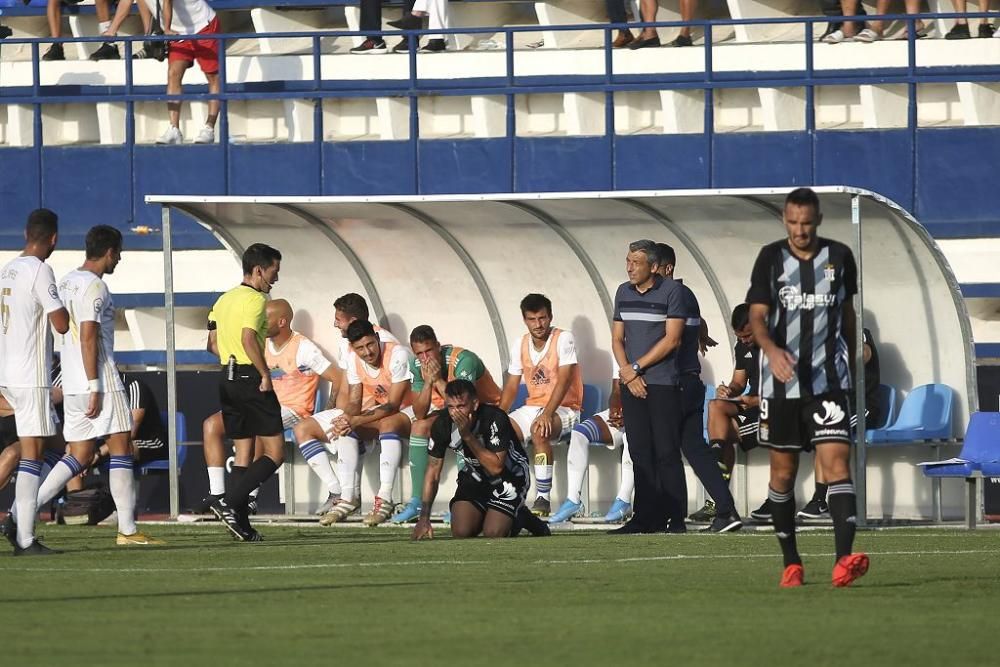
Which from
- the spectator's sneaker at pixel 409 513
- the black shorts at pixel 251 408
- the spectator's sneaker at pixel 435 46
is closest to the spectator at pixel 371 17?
the spectator's sneaker at pixel 435 46

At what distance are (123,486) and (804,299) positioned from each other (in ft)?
15.1

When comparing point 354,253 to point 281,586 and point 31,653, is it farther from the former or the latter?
point 31,653

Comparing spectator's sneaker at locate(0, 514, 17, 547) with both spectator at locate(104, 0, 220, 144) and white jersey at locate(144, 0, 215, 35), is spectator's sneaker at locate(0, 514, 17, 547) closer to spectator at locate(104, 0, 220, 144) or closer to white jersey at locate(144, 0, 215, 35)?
spectator at locate(104, 0, 220, 144)

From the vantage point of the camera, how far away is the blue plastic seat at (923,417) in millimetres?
14086

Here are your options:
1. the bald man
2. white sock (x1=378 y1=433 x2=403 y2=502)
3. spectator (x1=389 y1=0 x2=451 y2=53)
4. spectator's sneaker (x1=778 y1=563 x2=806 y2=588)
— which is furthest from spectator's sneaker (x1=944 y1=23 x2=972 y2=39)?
spectator's sneaker (x1=778 y1=563 x2=806 y2=588)

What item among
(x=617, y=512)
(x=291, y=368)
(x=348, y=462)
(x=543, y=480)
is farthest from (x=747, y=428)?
(x=291, y=368)

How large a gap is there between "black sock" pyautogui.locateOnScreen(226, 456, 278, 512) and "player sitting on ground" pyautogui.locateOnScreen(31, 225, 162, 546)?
31.0 inches

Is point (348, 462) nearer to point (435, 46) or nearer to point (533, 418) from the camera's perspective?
point (533, 418)

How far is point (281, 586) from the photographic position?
29.0ft

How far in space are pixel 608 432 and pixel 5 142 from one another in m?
9.78

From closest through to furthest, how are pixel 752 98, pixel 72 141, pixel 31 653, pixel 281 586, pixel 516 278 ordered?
pixel 31 653 → pixel 281 586 → pixel 516 278 → pixel 752 98 → pixel 72 141

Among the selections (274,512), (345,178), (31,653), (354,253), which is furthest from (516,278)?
(31,653)

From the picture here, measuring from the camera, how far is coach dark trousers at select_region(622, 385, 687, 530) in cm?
1298

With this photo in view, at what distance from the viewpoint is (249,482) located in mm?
12031
